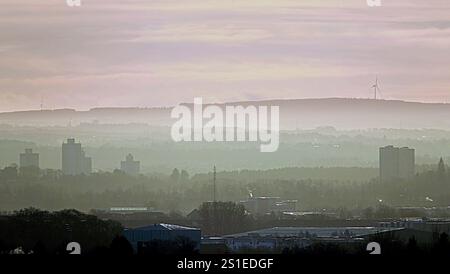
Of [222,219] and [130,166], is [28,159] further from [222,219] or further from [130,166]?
[222,219]

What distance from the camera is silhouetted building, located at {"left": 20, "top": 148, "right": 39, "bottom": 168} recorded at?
63.2 m

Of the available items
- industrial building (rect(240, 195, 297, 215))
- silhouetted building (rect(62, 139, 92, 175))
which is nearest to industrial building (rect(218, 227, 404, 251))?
industrial building (rect(240, 195, 297, 215))

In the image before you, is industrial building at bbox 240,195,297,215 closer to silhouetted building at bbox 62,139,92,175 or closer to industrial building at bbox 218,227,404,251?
silhouetted building at bbox 62,139,92,175

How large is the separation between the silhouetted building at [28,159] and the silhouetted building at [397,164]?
17984mm

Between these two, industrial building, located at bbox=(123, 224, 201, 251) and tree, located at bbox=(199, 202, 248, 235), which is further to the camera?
tree, located at bbox=(199, 202, 248, 235)

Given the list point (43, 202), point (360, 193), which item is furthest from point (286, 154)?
point (43, 202)

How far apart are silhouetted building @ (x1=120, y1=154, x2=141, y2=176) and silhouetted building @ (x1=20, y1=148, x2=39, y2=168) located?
8.51m

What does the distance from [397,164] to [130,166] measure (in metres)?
13.0

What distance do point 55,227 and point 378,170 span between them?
51619mm

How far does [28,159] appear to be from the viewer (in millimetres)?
64250

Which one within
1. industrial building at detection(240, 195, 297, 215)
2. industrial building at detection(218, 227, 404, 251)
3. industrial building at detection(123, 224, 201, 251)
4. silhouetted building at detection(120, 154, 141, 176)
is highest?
silhouetted building at detection(120, 154, 141, 176)

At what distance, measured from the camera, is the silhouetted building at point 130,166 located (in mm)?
73688
